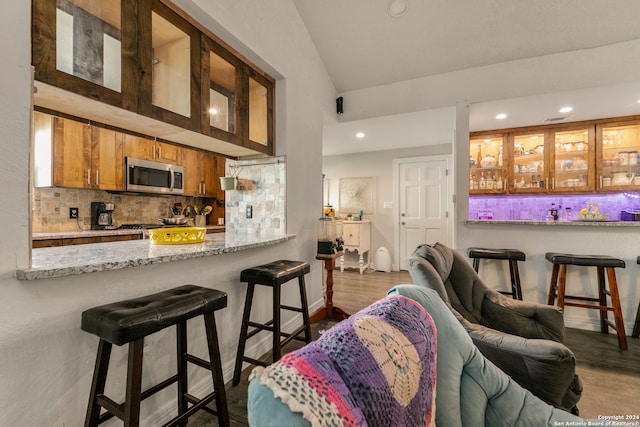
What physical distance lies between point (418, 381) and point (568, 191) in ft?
14.1

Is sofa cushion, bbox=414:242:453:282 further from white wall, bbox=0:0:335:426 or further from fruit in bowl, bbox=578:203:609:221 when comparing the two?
fruit in bowl, bbox=578:203:609:221

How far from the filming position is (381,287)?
13.4ft

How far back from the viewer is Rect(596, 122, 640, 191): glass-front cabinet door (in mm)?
3531

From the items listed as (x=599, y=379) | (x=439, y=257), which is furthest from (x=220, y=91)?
(x=599, y=379)

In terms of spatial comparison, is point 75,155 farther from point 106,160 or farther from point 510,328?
point 510,328

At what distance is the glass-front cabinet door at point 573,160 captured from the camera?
12.0ft

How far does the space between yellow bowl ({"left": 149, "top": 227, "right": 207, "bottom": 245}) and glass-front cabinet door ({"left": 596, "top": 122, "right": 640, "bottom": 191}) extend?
4.71 meters

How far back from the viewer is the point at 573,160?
12.4 ft

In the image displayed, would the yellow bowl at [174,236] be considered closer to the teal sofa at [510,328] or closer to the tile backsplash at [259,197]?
the tile backsplash at [259,197]

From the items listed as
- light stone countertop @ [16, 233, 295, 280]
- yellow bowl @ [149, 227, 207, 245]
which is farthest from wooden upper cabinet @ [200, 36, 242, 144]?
light stone countertop @ [16, 233, 295, 280]

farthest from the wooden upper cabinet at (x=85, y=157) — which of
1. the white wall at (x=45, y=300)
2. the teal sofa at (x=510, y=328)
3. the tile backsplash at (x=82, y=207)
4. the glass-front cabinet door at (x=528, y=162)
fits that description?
the glass-front cabinet door at (x=528, y=162)

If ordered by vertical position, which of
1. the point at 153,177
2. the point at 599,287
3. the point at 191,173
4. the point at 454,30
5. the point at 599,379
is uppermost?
the point at 454,30

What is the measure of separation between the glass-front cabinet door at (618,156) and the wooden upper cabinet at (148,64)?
4234 millimetres

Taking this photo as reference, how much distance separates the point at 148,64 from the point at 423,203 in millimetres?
4437
